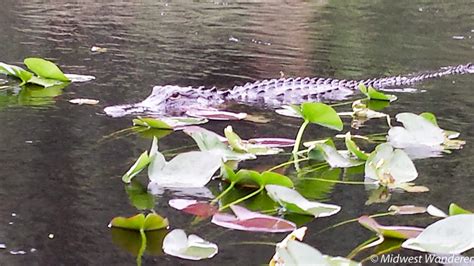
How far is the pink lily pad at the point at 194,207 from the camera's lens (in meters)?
1.91

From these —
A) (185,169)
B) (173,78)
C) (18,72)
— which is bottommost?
(173,78)

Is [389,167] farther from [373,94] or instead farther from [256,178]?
[373,94]

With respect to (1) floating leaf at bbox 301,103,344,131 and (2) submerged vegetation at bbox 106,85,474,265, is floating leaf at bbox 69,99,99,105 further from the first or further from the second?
(1) floating leaf at bbox 301,103,344,131

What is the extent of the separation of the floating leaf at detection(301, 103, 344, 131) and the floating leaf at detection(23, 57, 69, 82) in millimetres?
1360

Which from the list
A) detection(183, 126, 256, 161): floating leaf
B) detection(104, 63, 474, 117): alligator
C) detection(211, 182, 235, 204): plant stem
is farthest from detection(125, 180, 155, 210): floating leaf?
detection(104, 63, 474, 117): alligator

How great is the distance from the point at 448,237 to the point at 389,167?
0.53 metres

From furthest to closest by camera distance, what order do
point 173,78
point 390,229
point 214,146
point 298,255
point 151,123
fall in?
point 173,78
point 151,123
point 214,146
point 390,229
point 298,255

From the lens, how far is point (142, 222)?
5.77 ft

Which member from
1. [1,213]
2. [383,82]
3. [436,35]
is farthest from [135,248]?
[436,35]

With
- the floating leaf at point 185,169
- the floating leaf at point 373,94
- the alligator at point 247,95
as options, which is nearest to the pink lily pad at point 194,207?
the floating leaf at point 185,169

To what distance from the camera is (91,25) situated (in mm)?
5543

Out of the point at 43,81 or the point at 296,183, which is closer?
the point at 296,183

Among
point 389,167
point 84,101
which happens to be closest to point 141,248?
point 389,167

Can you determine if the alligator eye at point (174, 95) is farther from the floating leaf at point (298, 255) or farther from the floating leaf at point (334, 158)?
the floating leaf at point (298, 255)
